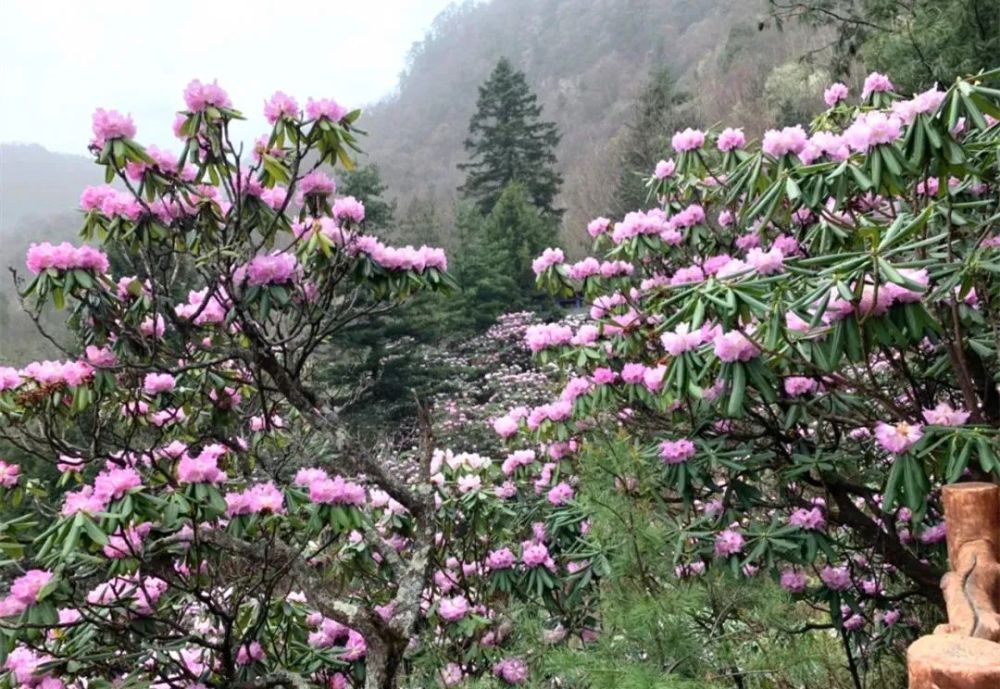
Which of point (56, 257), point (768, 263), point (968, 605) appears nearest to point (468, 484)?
point (768, 263)

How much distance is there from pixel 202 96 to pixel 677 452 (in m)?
1.52

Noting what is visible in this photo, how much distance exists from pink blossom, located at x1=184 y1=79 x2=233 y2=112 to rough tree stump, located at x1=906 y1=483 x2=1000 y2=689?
165 cm

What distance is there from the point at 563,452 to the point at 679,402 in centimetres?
58

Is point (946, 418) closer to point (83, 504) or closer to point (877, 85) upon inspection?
point (877, 85)

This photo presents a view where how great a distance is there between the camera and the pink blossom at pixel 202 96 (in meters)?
1.58

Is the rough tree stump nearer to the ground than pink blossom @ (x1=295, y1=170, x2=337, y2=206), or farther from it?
nearer to the ground

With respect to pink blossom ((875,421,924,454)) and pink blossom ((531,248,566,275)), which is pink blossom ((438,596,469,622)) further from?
pink blossom ((875,421,924,454))

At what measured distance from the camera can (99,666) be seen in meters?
1.74

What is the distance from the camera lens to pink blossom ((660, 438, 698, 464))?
1.88 m

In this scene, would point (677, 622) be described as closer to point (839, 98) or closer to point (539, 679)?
point (539, 679)

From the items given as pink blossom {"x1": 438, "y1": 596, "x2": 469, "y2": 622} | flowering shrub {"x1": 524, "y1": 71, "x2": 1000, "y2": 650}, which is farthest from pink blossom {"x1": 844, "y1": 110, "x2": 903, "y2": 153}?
pink blossom {"x1": 438, "y1": 596, "x2": 469, "y2": 622}

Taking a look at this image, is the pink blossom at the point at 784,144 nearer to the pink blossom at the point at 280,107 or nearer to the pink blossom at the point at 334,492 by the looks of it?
the pink blossom at the point at 280,107

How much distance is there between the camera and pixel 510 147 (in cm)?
1752

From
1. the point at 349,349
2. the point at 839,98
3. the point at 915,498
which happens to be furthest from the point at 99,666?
the point at 349,349
